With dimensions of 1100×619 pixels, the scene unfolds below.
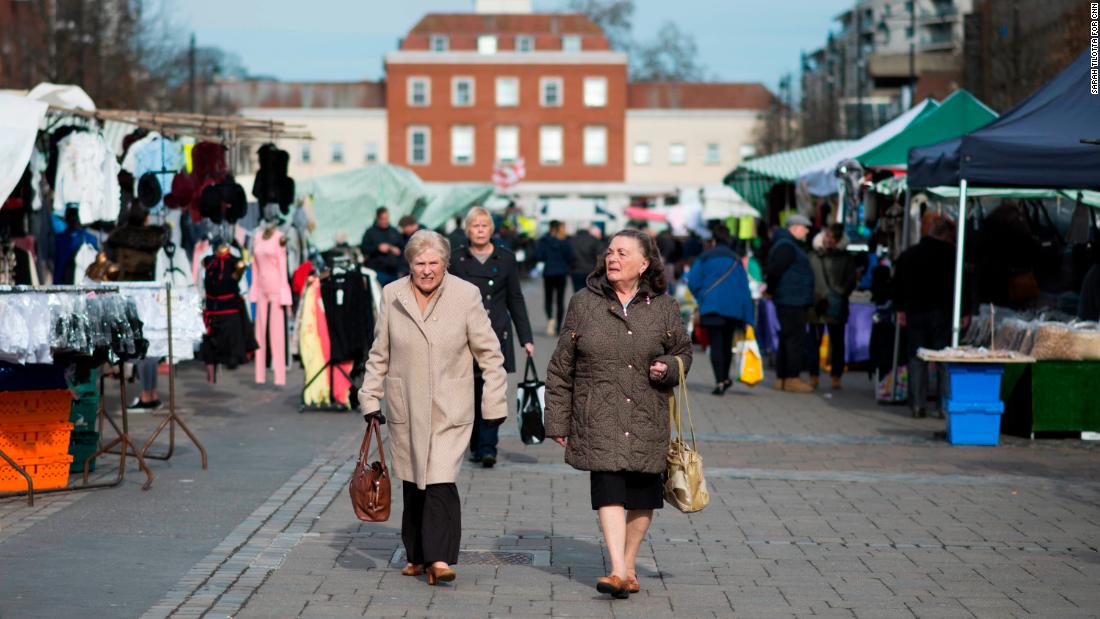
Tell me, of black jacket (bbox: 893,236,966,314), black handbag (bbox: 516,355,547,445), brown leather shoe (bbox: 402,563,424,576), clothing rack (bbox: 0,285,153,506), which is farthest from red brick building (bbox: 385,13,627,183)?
brown leather shoe (bbox: 402,563,424,576)

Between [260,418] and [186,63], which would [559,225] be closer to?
[260,418]

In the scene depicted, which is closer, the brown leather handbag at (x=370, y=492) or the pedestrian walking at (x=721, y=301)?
the brown leather handbag at (x=370, y=492)

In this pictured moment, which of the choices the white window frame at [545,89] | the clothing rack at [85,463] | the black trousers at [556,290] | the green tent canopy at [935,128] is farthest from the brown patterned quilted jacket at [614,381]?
the white window frame at [545,89]

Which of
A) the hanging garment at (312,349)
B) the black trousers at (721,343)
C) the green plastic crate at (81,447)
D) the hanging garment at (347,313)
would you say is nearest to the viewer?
the green plastic crate at (81,447)

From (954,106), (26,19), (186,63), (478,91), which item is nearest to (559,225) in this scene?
(954,106)

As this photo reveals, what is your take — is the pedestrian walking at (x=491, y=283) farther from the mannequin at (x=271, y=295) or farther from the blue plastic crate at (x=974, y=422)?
the mannequin at (x=271, y=295)

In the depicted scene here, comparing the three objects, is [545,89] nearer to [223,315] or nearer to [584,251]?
[584,251]

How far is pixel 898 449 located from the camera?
491 inches

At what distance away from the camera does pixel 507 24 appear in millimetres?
92812

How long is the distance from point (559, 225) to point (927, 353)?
13.8m

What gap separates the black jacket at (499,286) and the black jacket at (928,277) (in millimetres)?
4729

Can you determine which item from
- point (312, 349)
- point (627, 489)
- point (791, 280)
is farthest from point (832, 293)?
point (627, 489)

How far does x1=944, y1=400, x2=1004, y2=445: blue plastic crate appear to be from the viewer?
12.7 m

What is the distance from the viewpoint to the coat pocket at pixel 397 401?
7.20m
